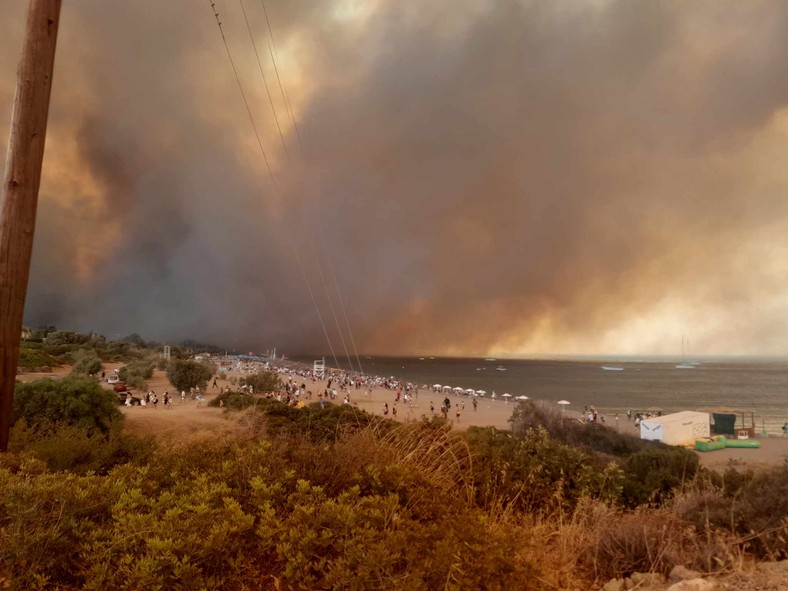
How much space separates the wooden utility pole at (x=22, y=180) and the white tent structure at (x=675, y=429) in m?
36.7

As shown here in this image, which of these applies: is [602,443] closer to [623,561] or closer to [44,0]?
[623,561]

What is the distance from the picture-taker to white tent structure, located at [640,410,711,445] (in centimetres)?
3463

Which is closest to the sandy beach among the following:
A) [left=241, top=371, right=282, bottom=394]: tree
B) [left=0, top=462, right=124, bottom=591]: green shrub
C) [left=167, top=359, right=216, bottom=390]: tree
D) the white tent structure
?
[left=167, top=359, right=216, bottom=390]: tree

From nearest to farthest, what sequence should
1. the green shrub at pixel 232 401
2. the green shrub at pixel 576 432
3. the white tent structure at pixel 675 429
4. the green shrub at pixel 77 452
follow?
the green shrub at pixel 77 452, the green shrub at pixel 576 432, the green shrub at pixel 232 401, the white tent structure at pixel 675 429

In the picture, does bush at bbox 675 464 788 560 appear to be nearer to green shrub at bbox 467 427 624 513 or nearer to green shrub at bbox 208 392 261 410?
green shrub at bbox 467 427 624 513

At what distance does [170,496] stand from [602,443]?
29.3 meters

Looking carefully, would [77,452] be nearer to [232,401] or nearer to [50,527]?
[50,527]

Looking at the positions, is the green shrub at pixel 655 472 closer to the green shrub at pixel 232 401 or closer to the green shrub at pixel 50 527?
the green shrub at pixel 50 527

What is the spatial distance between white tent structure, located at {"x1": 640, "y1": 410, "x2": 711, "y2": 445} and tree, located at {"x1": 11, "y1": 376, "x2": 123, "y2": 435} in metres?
32.4

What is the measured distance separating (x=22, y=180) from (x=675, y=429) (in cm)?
4031

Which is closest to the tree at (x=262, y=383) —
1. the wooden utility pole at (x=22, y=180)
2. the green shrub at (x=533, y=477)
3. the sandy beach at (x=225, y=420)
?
the sandy beach at (x=225, y=420)

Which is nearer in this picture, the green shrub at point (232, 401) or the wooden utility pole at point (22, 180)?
the wooden utility pole at point (22, 180)

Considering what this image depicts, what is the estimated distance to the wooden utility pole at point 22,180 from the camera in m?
5.30

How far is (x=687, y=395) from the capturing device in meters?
93.1
